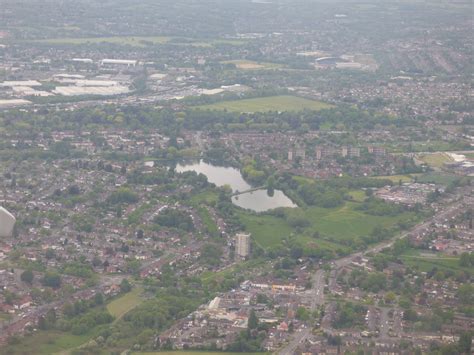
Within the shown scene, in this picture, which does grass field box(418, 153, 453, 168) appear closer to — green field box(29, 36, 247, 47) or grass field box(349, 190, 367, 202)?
Answer: grass field box(349, 190, 367, 202)

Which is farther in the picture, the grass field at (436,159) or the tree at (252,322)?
the grass field at (436,159)

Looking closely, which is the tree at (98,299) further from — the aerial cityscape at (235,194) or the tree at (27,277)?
the tree at (27,277)

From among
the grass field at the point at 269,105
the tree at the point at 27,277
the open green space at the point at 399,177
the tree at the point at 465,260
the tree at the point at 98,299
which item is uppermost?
the tree at the point at 27,277

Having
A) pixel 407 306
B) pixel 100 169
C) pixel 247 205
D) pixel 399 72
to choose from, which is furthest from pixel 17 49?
pixel 407 306

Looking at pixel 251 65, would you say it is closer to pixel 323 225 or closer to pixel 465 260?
pixel 323 225

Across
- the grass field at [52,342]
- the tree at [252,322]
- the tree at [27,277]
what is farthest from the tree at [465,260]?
the tree at [27,277]
